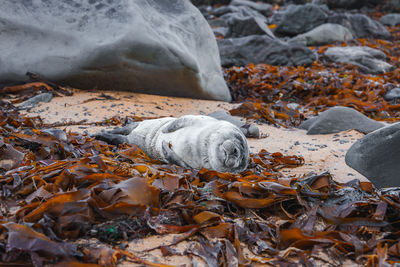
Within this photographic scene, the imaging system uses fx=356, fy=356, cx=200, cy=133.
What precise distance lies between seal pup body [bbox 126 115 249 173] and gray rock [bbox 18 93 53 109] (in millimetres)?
2315

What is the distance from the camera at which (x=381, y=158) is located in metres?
2.82

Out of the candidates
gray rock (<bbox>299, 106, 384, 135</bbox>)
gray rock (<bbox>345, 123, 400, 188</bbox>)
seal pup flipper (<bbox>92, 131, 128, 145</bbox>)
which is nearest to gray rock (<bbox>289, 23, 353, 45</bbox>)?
gray rock (<bbox>299, 106, 384, 135</bbox>)

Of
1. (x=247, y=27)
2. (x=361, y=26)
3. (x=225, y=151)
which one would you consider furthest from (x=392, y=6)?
(x=225, y=151)

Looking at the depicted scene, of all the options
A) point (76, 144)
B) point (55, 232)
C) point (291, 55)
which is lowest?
point (291, 55)

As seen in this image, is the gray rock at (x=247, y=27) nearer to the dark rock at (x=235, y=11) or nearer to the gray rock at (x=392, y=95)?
the gray rock at (x=392, y=95)

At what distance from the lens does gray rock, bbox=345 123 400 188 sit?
107 inches

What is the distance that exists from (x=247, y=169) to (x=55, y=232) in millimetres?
1644

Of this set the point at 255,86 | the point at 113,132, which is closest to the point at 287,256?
the point at 113,132

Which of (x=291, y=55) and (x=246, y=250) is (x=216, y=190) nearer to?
(x=246, y=250)

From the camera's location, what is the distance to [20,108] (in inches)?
172

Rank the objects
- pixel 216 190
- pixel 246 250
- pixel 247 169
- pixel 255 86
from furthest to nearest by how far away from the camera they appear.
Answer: pixel 255 86 < pixel 247 169 < pixel 216 190 < pixel 246 250

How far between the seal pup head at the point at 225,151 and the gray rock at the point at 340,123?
1972mm

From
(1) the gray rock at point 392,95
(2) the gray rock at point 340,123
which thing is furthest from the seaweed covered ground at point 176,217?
(1) the gray rock at point 392,95

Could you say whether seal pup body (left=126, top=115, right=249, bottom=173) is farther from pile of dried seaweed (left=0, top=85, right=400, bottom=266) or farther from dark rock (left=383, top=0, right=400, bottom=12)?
dark rock (left=383, top=0, right=400, bottom=12)
